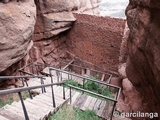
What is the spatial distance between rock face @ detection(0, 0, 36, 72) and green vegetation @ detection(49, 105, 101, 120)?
2.75 meters

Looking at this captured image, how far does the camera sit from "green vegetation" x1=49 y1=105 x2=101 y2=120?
3.65 m

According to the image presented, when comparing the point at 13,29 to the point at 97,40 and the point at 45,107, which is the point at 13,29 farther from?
the point at 97,40

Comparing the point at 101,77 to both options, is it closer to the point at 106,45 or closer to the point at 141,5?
the point at 106,45

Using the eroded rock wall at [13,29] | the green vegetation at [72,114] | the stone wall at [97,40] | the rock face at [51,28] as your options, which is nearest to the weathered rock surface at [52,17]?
the rock face at [51,28]

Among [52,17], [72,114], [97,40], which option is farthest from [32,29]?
[97,40]

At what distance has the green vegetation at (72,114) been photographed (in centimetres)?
365

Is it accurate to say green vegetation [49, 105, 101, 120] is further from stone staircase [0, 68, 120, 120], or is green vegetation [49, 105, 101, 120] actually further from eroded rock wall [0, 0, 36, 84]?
eroded rock wall [0, 0, 36, 84]

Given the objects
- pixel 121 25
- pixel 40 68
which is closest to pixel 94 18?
pixel 121 25

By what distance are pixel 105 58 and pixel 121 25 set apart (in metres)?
2.28

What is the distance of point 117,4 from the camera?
39875 mm

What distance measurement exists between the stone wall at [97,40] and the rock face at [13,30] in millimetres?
3834

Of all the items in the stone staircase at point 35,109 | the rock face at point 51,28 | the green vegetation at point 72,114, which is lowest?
the green vegetation at point 72,114

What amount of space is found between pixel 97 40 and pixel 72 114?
5.67 metres

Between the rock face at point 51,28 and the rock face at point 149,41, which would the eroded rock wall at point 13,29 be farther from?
the rock face at point 149,41
